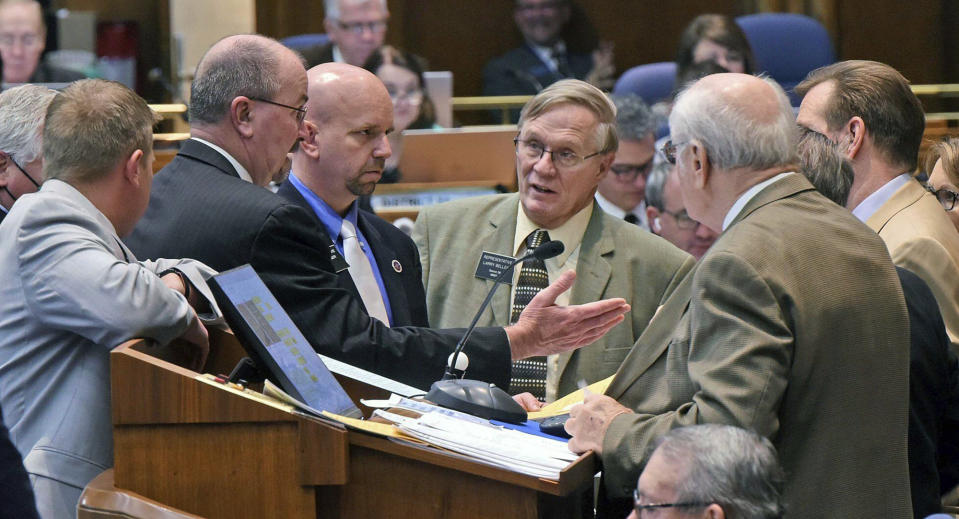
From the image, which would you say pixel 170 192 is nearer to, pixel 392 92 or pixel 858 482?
pixel 858 482

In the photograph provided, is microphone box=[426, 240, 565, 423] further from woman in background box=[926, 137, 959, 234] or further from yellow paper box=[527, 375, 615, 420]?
woman in background box=[926, 137, 959, 234]

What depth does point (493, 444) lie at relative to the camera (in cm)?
188

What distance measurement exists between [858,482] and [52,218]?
4.86 ft

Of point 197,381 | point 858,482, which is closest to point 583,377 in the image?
point 858,482

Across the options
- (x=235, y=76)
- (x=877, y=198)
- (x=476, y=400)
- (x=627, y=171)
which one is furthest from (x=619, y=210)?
(x=476, y=400)

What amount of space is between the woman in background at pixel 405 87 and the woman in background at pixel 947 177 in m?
2.78

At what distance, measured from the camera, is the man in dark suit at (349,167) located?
3.21 m

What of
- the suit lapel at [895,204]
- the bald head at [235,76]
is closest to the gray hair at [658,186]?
the suit lapel at [895,204]

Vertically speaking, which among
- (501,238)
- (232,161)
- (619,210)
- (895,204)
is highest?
(232,161)

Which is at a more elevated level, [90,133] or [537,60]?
[90,133]

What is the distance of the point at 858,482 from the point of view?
6.86 feet

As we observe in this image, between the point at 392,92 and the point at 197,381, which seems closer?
the point at 197,381

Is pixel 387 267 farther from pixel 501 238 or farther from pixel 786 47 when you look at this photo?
pixel 786 47

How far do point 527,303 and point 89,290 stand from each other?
1535 millimetres
